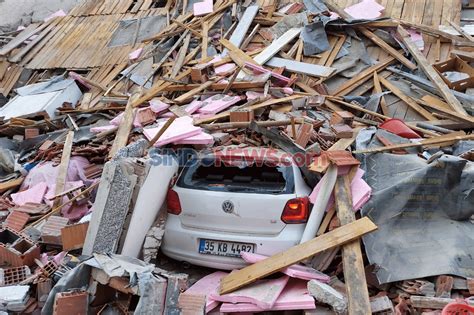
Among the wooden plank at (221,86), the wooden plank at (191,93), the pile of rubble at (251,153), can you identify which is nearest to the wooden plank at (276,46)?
the pile of rubble at (251,153)

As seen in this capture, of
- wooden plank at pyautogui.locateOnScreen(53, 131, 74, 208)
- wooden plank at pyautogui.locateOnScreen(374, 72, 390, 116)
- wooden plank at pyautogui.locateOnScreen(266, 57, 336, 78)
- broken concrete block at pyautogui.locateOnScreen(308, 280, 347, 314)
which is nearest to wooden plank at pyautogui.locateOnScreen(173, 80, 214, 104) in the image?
wooden plank at pyautogui.locateOnScreen(266, 57, 336, 78)

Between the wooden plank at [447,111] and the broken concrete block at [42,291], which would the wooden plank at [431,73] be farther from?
the broken concrete block at [42,291]

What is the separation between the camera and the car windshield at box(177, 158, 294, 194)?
5.75 meters

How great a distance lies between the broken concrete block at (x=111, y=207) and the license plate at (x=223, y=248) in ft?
2.97

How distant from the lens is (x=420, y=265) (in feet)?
18.3

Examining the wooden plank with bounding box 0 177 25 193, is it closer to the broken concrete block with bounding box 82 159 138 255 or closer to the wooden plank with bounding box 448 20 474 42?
the broken concrete block with bounding box 82 159 138 255

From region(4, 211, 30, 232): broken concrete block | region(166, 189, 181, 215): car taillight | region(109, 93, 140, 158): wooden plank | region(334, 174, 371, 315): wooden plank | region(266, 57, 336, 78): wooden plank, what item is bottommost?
region(4, 211, 30, 232): broken concrete block

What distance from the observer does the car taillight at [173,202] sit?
6000 mm

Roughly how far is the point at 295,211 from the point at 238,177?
730 mm

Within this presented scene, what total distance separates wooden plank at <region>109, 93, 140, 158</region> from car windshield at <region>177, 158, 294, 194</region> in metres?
2.08

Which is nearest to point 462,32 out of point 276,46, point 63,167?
point 276,46

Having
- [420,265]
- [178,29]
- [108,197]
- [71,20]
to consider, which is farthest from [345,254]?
[71,20]

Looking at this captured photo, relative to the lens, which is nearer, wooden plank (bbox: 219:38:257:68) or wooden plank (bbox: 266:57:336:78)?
wooden plank (bbox: 266:57:336:78)

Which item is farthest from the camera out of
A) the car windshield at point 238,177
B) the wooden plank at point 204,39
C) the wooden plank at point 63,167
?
the wooden plank at point 204,39
